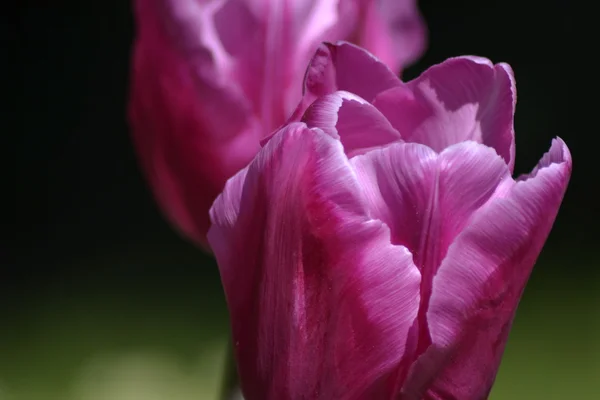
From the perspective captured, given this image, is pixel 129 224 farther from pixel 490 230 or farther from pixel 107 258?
pixel 490 230

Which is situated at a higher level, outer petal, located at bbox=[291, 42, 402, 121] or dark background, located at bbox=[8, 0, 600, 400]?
outer petal, located at bbox=[291, 42, 402, 121]

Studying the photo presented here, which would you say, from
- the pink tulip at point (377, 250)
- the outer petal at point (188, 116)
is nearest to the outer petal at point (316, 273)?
the pink tulip at point (377, 250)

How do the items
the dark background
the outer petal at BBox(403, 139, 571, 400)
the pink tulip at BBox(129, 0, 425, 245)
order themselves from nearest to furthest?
the outer petal at BBox(403, 139, 571, 400) → the pink tulip at BBox(129, 0, 425, 245) → the dark background

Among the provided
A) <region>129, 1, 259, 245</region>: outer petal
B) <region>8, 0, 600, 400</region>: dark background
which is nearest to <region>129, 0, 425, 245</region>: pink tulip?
<region>129, 1, 259, 245</region>: outer petal

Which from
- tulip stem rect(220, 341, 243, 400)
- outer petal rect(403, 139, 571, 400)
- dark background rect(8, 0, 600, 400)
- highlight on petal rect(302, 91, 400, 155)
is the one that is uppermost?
highlight on petal rect(302, 91, 400, 155)

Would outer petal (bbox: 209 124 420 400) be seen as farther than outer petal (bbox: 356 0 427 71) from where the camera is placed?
No

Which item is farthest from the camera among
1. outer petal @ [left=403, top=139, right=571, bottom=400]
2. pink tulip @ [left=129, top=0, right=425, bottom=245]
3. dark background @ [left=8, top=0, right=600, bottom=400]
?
dark background @ [left=8, top=0, right=600, bottom=400]

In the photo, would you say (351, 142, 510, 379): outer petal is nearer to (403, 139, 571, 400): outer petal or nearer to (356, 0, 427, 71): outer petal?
(403, 139, 571, 400): outer petal

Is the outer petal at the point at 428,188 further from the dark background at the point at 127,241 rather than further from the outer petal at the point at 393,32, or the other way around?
the dark background at the point at 127,241
